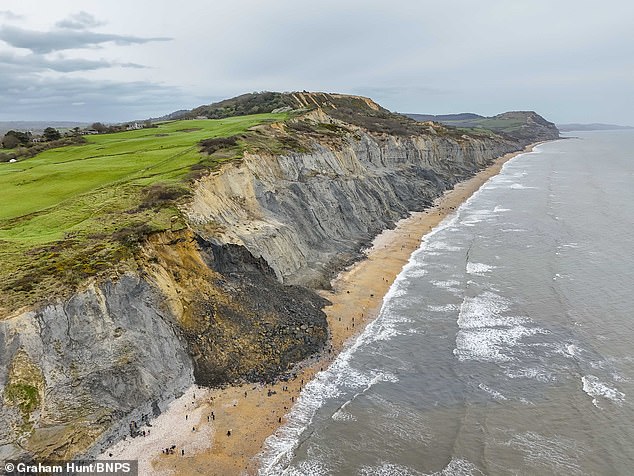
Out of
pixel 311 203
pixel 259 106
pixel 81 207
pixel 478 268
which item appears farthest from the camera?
pixel 259 106

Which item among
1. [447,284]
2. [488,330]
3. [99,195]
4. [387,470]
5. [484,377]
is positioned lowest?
[387,470]

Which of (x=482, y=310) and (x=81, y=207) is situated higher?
(x=81, y=207)

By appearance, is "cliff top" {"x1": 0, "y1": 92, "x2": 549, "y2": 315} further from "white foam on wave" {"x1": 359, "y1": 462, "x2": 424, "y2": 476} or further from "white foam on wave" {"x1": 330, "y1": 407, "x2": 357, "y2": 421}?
"white foam on wave" {"x1": 359, "y1": 462, "x2": 424, "y2": 476}

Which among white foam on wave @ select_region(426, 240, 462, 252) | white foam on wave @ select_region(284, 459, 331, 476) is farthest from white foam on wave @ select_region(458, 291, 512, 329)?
white foam on wave @ select_region(284, 459, 331, 476)

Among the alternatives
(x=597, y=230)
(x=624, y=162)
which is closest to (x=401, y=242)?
(x=597, y=230)

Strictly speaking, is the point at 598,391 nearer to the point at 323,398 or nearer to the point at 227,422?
the point at 323,398

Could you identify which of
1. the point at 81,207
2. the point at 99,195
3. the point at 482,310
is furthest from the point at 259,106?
the point at 482,310

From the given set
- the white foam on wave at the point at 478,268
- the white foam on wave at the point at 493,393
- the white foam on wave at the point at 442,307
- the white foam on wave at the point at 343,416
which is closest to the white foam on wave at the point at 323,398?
the white foam on wave at the point at 343,416
